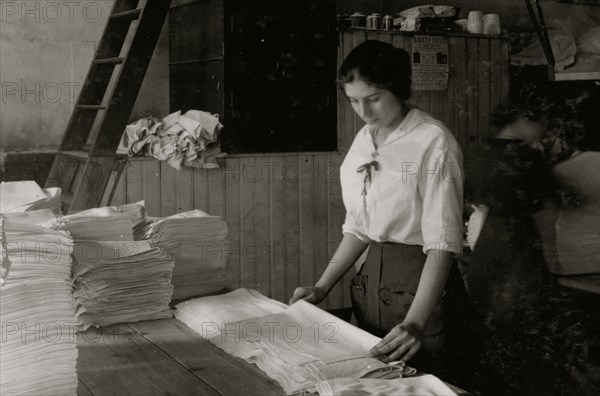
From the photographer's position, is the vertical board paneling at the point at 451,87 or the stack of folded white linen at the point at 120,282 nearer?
the stack of folded white linen at the point at 120,282

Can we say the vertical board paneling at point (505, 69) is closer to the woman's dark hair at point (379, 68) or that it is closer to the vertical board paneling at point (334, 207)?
the vertical board paneling at point (334, 207)

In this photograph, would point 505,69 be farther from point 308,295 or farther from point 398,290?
point 308,295

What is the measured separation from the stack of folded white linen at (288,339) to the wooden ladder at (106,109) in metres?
1.88

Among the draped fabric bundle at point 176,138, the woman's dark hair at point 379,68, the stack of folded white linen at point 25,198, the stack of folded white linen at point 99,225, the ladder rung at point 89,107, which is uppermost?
the woman's dark hair at point 379,68

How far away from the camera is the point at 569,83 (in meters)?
5.61

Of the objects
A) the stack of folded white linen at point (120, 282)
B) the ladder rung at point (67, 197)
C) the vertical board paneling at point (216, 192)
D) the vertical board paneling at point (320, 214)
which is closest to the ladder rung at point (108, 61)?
the ladder rung at point (67, 197)

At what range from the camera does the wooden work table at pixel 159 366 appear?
4.92ft

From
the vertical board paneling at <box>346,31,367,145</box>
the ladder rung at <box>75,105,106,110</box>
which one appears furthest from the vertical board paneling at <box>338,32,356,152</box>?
the ladder rung at <box>75,105,106,110</box>

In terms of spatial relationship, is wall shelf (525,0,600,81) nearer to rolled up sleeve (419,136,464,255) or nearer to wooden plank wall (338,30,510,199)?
wooden plank wall (338,30,510,199)

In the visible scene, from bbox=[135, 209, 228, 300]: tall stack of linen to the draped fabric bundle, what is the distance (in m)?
1.98

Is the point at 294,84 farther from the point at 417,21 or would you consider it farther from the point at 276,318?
the point at 276,318

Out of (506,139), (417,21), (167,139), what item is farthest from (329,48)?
(506,139)

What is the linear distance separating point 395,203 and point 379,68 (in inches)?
18.3

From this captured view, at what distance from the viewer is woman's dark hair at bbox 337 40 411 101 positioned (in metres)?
2.25
